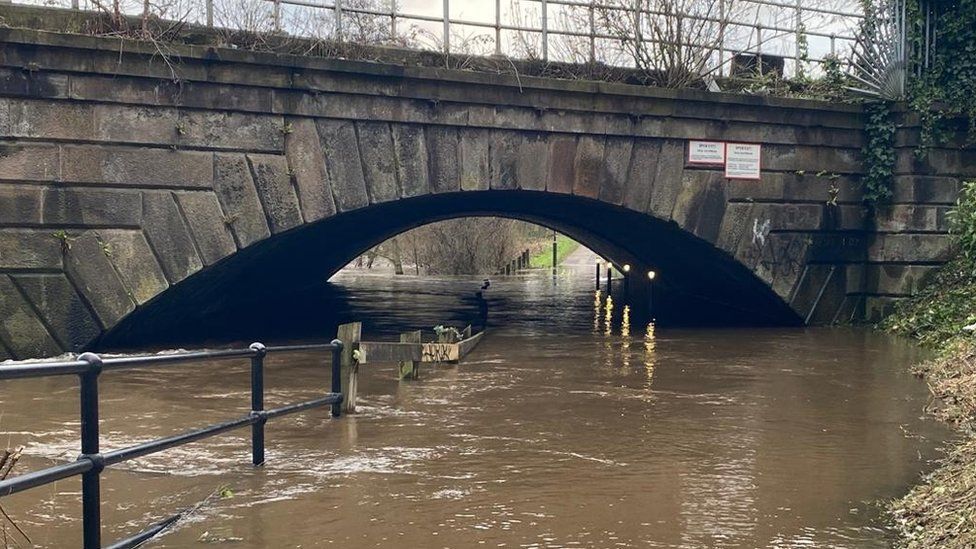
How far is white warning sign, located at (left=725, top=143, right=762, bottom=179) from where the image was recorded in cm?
1391

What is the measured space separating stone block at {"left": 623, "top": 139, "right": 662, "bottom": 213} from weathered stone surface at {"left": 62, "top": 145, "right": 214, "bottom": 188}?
5.78m

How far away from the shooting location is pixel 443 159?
12.3 metres

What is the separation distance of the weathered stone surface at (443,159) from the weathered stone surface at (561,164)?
1355mm

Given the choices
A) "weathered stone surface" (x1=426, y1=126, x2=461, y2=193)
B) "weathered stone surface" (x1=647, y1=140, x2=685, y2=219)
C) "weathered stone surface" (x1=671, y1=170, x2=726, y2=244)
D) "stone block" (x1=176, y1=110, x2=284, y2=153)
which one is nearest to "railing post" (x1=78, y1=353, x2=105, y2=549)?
"stone block" (x1=176, y1=110, x2=284, y2=153)

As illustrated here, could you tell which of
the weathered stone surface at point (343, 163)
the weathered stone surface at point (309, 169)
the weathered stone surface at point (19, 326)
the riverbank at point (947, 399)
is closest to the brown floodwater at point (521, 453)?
the riverbank at point (947, 399)

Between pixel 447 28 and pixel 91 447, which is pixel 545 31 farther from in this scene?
pixel 91 447

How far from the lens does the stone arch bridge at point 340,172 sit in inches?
405

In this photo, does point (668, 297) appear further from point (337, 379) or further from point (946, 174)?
point (337, 379)

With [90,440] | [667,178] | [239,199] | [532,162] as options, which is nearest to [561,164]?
[532,162]

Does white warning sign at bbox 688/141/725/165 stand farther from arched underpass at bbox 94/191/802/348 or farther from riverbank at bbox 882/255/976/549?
riverbank at bbox 882/255/976/549

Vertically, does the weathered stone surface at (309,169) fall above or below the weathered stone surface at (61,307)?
above

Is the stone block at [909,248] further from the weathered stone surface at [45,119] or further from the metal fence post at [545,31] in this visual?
the weathered stone surface at [45,119]

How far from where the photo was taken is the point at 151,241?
422 inches

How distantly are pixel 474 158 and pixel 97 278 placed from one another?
490cm
